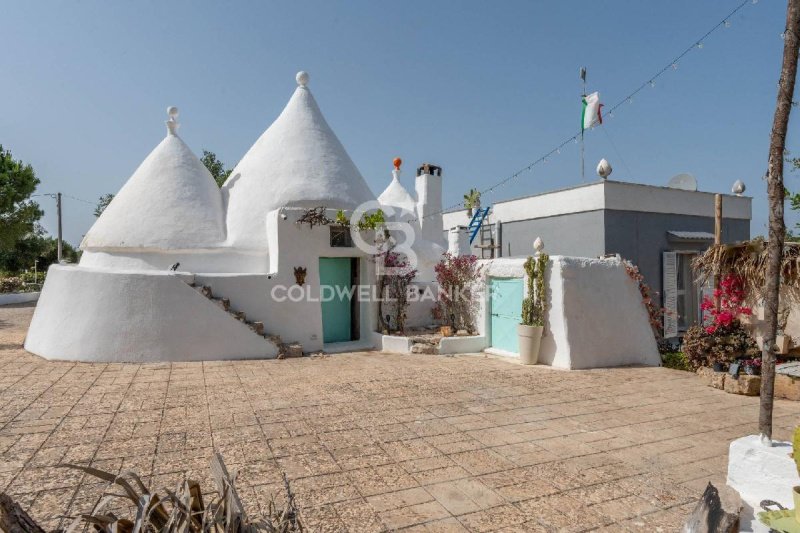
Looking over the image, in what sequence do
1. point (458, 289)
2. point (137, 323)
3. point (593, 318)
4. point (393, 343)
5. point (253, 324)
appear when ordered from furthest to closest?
point (458, 289) < point (393, 343) < point (253, 324) < point (137, 323) < point (593, 318)

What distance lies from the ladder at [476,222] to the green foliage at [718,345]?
7385mm

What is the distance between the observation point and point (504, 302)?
1047cm

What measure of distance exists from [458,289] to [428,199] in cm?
431

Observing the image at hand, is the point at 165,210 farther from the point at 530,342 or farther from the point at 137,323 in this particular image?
the point at 530,342

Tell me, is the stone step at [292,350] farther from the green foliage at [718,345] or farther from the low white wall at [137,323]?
the green foliage at [718,345]

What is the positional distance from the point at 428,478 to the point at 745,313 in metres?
6.94

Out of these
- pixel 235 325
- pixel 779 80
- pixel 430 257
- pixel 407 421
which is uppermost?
pixel 779 80

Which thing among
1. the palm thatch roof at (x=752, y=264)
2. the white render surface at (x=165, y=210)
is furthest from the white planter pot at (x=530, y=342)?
the white render surface at (x=165, y=210)

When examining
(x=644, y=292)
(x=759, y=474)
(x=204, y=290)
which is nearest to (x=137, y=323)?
(x=204, y=290)

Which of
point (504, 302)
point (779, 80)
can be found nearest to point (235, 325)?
point (504, 302)

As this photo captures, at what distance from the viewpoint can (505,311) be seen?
34.3 ft

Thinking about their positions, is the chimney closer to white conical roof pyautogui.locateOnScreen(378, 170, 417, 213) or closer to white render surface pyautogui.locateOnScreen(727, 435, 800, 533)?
white conical roof pyautogui.locateOnScreen(378, 170, 417, 213)

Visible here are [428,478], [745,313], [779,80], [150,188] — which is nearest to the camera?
[779,80]

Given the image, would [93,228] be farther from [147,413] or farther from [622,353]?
[622,353]
